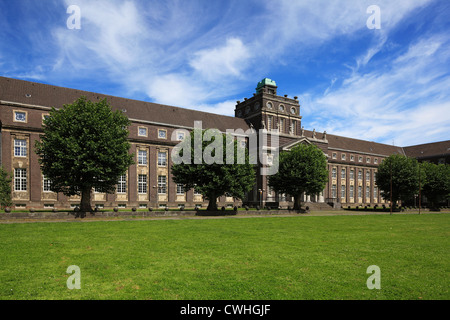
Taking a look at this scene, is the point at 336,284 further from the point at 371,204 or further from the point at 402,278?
the point at 371,204

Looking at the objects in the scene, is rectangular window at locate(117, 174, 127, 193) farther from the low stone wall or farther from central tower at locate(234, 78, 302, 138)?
central tower at locate(234, 78, 302, 138)

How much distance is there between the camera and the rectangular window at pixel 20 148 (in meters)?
41.0

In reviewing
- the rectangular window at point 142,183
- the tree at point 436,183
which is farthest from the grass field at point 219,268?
the tree at point 436,183

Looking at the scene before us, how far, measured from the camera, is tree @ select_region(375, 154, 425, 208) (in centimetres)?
5791

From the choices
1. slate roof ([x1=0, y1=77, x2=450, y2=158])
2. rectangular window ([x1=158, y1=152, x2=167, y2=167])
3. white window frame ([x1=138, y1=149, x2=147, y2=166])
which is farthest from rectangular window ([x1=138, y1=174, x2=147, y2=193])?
slate roof ([x1=0, y1=77, x2=450, y2=158])

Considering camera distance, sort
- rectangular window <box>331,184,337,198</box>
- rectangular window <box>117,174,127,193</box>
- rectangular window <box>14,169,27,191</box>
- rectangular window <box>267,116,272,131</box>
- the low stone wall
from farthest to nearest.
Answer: rectangular window <box>331,184,337,198</box> < rectangular window <box>267,116,272,131</box> < rectangular window <box>117,174,127,193</box> < rectangular window <box>14,169,27,191</box> < the low stone wall

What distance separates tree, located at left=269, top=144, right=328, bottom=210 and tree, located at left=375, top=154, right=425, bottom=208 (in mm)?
18931

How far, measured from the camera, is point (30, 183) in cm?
4106

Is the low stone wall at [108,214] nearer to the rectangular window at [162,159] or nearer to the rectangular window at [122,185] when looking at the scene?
the rectangular window at [122,185]

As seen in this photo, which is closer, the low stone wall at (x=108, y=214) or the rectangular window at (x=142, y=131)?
the low stone wall at (x=108, y=214)

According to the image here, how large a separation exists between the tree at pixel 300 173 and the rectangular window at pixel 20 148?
39006 millimetres

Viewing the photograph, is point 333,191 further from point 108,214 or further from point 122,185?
point 108,214
